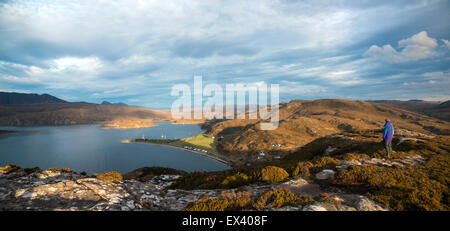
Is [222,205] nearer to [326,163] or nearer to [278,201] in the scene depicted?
[278,201]

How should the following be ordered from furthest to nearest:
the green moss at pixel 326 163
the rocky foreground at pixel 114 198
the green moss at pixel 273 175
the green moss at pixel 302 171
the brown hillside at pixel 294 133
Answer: the brown hillside at pixel 294 133 < the green moss at pixel 326 163 < the green moss at pixel 302 171 < the green moss at pixel 273 175 < the rocky foreground at pixel 114 198

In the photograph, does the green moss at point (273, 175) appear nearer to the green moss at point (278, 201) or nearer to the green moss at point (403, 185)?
the green moss at point (403, 185)

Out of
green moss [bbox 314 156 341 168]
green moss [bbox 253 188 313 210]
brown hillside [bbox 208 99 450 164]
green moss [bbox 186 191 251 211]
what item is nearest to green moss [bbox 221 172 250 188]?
green moss [bbox 186 191 251 211]

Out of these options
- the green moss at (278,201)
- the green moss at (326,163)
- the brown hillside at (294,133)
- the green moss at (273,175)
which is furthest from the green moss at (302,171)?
the brown hillside at (294,133)

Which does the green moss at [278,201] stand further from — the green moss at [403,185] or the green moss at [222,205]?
the green moss at [403,185]

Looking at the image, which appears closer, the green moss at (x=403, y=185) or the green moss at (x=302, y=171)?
the green moss at (x=403, y=185)

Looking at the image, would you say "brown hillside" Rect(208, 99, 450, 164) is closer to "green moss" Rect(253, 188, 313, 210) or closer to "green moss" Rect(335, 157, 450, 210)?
"green moss" Rect(335, 157, 450, 210)

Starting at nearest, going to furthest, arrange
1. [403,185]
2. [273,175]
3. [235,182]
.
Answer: [403,185] < [235,182] < [273,175]

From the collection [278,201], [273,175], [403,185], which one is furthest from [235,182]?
[403,185]

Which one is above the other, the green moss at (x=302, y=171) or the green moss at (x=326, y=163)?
the green moss at (x=326, y=163)

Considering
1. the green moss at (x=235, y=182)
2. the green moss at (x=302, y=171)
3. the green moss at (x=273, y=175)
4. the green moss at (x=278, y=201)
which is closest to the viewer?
the green moss at (x=278, y=201)

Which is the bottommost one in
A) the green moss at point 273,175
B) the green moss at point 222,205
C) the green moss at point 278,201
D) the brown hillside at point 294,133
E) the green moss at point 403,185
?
the brown hillside at point 294,133
